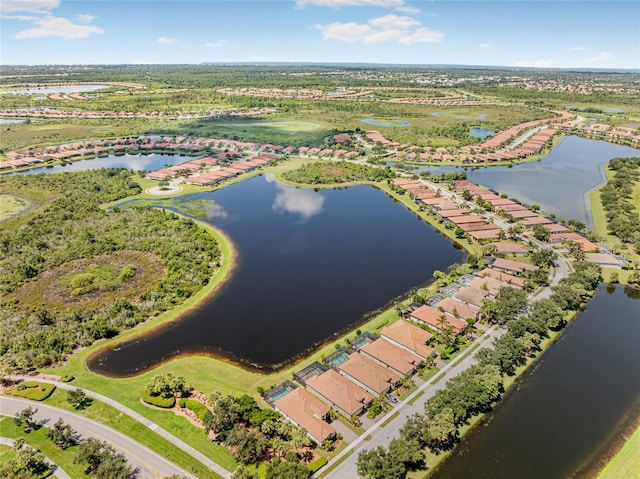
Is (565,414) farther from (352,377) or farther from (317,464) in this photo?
(317,464)

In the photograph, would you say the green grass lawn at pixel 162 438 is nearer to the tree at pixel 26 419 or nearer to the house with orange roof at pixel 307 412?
the tree at pixel 26 419

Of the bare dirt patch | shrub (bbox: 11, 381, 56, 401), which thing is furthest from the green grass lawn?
the bare dirt patch

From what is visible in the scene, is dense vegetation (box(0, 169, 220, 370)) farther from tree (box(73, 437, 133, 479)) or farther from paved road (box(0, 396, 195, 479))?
tree (box(73, 437, 133, 479))

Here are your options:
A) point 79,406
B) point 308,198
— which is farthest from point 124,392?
point 308,198

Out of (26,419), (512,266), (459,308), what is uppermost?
(512,266)

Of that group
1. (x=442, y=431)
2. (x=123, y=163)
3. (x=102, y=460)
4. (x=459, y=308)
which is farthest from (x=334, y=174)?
(x=102, y=460)

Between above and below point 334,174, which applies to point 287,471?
below

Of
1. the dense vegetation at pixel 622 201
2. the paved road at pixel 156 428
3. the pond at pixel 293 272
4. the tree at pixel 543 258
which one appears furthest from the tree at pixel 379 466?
the dense vegetation at pixel 622 201

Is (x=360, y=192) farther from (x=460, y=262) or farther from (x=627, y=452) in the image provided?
(x=627, y=452)
